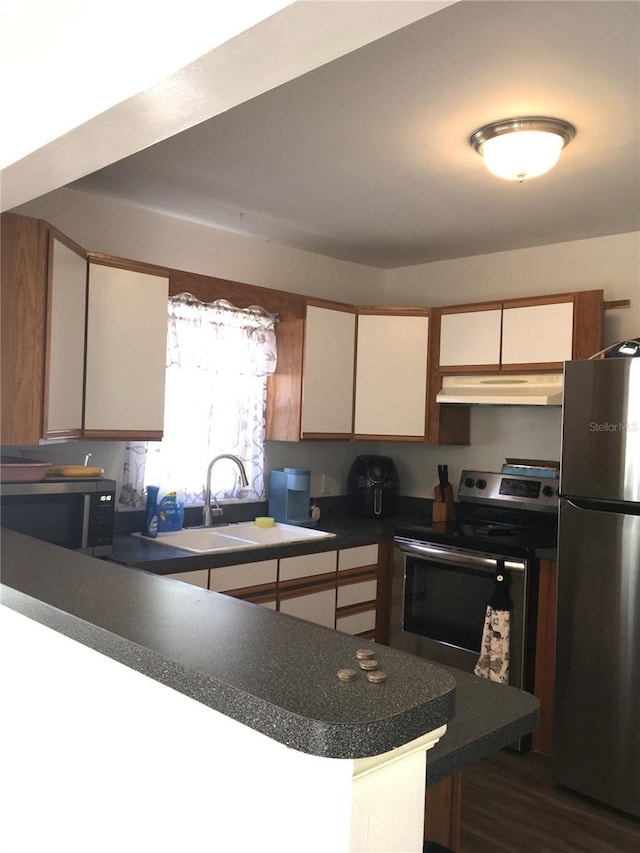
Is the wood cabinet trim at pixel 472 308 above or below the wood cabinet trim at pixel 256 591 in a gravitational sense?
above

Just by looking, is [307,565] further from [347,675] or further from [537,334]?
[347,675]

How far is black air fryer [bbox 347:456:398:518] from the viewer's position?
13.5 feet

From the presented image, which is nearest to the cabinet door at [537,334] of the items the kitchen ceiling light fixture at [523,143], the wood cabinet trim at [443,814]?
the kitchen ceiling light fixture at [523,143]

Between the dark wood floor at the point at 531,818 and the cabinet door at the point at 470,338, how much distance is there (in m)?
1.88

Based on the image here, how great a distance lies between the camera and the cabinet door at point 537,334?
11.3ft

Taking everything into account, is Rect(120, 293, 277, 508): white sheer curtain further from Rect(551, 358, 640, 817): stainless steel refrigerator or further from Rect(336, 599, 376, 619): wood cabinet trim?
Rect(551, 358, 640, 817): stainless steel refrigerator

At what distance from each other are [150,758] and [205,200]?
2580 mm

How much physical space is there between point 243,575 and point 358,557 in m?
0.72

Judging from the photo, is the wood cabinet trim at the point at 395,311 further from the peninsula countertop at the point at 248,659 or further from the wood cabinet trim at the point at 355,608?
the peninsula countertop at the point at 248,659

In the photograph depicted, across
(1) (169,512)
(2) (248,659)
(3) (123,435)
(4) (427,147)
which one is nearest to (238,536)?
(1) (169,512)

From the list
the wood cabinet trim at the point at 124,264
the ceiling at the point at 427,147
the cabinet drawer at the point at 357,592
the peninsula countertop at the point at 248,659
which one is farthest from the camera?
the cabinet drawer at the point at 357,592

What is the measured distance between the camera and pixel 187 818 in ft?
3.63

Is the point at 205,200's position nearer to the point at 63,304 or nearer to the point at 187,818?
the point at 63,304

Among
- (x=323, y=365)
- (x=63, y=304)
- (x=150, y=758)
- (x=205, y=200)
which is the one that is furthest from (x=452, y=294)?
(x=150, y=758)
